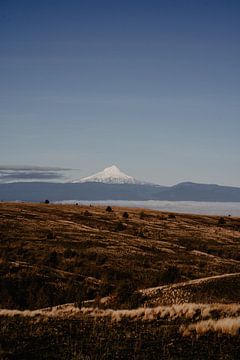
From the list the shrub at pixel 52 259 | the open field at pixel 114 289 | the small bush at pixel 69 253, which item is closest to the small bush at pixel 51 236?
the open field at pixel 114 289

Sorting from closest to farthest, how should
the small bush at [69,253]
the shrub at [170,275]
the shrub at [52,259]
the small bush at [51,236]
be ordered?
the shrub at [170,275], the shrub at [52,259], the small bush at [69,253], the small bush at [51,236]

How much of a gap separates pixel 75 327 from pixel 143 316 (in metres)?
3.26

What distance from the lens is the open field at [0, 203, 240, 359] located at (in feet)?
49.3

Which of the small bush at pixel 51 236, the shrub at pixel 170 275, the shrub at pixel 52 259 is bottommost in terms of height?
the shrub at pixel 170 275

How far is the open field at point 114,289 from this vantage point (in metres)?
15.0

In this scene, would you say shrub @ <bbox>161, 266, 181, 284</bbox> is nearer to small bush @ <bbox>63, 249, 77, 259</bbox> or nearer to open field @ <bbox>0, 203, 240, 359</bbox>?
open field @ <bbox>0, 203, 240, 359</bbox>

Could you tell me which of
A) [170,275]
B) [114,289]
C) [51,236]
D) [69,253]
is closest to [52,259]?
[69,253]

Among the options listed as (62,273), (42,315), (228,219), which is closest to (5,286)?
(62,273)

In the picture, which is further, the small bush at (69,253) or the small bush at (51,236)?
the small bush at (51,236)

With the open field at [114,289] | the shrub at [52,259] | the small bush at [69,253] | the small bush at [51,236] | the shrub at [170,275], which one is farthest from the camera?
the small bush at [51,236]

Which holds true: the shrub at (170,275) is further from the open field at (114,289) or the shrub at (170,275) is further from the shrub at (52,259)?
the shrub at (52,259)

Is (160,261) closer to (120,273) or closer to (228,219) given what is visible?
(120,273)

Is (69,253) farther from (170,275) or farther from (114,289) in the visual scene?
(114,289)

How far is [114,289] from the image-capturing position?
29500 mm
